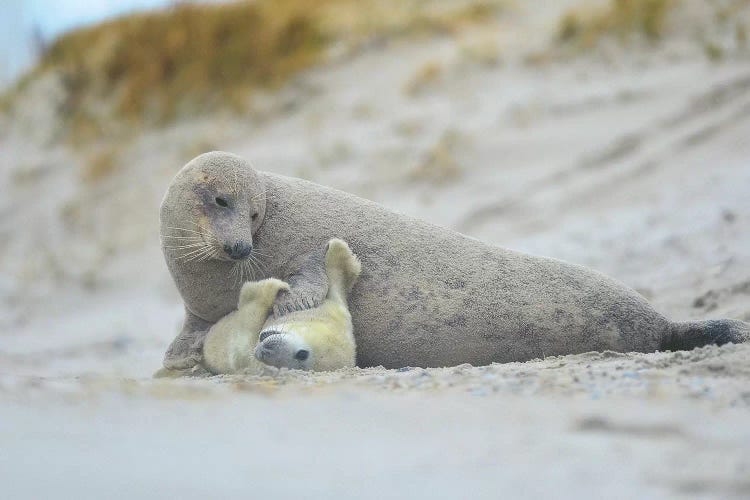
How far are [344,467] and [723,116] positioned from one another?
7.08m

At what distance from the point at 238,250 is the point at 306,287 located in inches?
14.3

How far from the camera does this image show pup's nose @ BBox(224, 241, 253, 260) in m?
4.95

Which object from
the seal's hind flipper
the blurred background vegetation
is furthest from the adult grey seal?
the blurred background vegetation

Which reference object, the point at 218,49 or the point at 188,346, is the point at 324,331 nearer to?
the point at 188,346

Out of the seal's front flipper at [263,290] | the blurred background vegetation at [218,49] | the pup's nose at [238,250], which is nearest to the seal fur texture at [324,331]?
the seal's front flipper at [263,290]

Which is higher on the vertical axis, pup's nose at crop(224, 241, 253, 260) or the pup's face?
pup's nose at crop(224, 241, 253, 260)

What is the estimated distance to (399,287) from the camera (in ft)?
17.4

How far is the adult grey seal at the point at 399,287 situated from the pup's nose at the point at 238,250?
0.13 metres

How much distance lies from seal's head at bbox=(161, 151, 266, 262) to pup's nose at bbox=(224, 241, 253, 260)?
4 centimetres

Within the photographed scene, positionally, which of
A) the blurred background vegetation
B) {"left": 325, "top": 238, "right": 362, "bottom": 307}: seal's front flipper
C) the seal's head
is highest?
the blurred background vegetation

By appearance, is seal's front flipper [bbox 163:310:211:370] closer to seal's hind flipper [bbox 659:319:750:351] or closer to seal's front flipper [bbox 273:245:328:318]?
seal's front flipper [bbox 273:245:328:318]

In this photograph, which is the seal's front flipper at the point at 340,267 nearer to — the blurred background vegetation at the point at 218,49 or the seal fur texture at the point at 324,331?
the seal fur texture at the point at 324,331

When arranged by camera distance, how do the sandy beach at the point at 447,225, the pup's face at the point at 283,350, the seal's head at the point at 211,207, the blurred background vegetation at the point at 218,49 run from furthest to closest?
the blurred background vegetation at the point at 218,49
the seal's head at the point at 211,207
the pup's face at the point at 283,350
the sandy beach at the point at 447,225

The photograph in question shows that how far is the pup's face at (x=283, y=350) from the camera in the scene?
187 inches
